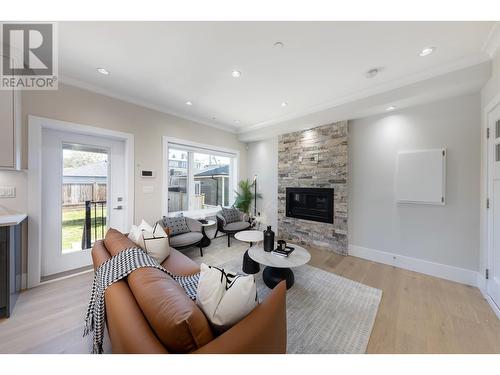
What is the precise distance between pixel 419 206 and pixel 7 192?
17.9 feet

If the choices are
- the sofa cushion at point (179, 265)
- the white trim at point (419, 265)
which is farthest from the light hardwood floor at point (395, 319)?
the sofa cushion at point (179, 265)

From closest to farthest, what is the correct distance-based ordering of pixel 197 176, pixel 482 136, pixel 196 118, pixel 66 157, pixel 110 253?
1. pixel 110 253
2. pixel 482 136
3. pixel 66 157
4. pixel 196 118
5. pixel 197 176

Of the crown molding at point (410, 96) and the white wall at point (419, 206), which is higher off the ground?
the crown molding at point (410, 96)

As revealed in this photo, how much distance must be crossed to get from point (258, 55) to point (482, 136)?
293 cm

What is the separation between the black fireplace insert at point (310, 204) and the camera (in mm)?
3712

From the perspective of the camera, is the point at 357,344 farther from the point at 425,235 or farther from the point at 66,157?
the point at 66,157

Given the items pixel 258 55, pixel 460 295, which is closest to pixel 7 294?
pixel 258 55

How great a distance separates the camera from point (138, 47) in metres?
1.95

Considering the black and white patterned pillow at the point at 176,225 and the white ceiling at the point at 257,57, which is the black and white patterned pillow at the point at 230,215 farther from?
the white ceiling at the point at 257,57

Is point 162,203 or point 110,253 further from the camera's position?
point 162,203

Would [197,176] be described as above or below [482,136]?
below

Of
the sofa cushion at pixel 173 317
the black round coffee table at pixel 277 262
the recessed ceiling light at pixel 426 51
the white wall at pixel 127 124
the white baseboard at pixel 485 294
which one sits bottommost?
the white baseboard at pixel 485 294

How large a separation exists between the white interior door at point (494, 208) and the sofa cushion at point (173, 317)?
118 inches
